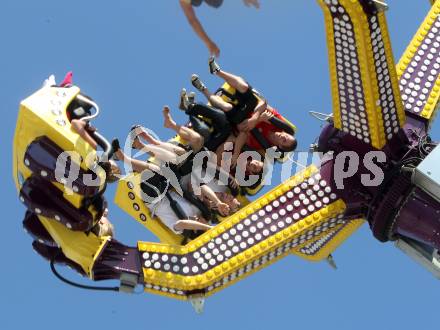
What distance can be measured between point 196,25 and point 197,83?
1.92 metres

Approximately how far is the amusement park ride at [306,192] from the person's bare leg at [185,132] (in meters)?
1.25

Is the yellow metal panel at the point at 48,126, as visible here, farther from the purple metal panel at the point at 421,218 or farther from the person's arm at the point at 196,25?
the purple metal panel at the point at 421,218

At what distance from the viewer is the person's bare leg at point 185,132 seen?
19.6 m

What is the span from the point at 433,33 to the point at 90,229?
5222 millimetres

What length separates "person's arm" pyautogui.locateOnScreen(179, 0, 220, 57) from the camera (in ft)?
58.2

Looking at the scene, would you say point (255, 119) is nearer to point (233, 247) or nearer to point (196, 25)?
point (233, 247)

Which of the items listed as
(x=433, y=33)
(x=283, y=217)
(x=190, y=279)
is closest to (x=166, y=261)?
(x=190, y=279)

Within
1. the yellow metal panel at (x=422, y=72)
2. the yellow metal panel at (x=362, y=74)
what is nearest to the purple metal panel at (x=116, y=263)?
the yellow metal panel at (x=362, y=74)

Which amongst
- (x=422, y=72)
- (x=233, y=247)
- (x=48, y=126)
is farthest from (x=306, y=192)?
(x=48, y=126)

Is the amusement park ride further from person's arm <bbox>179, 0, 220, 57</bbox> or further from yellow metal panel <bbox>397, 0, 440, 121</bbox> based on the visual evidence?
person's arm <bbox>179, 0, 220, 57</bbox>

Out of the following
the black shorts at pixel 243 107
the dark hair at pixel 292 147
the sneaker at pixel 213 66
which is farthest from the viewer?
the dark hair at pixel 292 147

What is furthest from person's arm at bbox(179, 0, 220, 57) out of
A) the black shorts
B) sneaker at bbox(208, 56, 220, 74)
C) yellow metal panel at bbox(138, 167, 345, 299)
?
yellow metal panel at bbox(138, 167, 345, 299)

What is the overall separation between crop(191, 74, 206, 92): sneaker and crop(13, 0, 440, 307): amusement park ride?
1742mm

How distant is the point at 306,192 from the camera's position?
19062 millimetres
